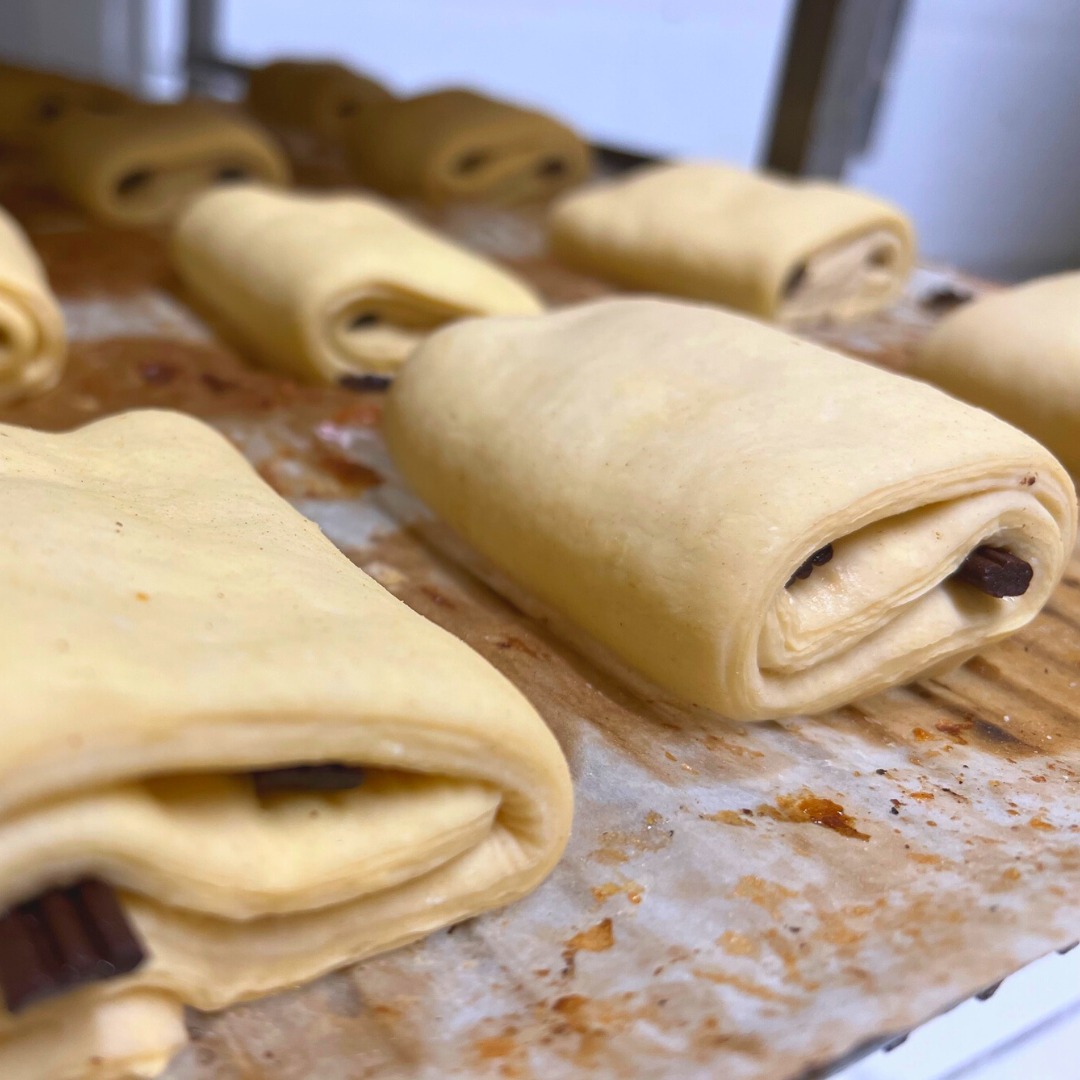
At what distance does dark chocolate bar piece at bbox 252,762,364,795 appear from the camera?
87 centimetres

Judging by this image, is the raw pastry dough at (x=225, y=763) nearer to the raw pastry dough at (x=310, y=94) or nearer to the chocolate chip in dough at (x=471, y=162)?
the chocolate chip in dough at (x=471, y=162)

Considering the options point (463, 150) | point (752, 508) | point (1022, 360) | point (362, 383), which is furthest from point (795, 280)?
point (752, 508)

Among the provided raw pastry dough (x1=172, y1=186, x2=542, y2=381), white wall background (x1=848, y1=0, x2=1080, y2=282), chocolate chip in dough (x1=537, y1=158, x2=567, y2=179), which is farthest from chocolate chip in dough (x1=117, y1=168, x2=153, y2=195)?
white wall background (x1=848, y1=0, x2=1080, y2=282)

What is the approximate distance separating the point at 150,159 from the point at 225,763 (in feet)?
8.02

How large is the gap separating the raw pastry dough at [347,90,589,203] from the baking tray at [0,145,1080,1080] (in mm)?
1789

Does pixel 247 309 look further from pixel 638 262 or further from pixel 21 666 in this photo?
pixel 21 666

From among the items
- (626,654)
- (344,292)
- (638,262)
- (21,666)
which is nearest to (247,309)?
(344,292)

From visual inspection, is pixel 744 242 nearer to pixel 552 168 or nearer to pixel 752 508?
pixel 552 168

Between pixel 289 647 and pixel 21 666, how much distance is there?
189mm

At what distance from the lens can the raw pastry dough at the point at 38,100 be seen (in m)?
3.38

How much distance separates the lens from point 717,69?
13.7 feet

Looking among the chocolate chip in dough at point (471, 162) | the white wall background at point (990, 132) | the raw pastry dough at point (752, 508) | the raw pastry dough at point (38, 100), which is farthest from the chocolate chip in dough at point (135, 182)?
the white wall background at point (990, 132)

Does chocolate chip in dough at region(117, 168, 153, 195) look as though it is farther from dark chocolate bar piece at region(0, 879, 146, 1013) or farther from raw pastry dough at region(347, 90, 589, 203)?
dark chocolate bar piece at region(0, 879, 146, 1013)

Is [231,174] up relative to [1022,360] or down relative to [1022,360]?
down
